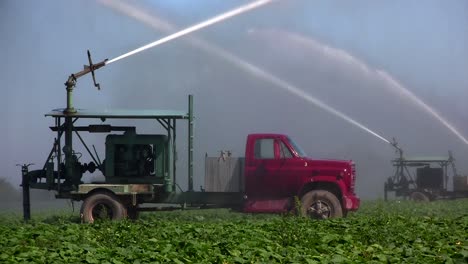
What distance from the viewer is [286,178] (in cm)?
1872

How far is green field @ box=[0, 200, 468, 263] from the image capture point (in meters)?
10.1

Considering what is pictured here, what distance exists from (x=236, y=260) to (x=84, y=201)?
945cm

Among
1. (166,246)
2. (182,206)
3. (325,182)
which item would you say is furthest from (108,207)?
(166,246)

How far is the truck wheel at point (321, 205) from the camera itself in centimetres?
1840

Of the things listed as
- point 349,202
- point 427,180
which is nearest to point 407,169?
point 427,180

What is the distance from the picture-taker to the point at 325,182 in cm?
1875

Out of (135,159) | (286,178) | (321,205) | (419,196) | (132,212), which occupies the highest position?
(135,159)

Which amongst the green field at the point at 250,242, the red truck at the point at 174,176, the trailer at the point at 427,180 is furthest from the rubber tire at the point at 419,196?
the green field at the point at 250,242

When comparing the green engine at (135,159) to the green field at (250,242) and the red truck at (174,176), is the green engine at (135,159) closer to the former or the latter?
the red truck at (174,176)

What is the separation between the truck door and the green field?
3.92 m

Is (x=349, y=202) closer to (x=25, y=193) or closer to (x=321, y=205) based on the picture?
(x=321, y=205)

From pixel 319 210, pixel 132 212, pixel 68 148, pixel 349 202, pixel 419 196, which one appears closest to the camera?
pixel 319 210

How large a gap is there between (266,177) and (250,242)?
290 inches

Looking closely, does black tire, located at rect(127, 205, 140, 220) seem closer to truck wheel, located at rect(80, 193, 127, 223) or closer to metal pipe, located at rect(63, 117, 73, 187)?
truck wheel, located at rect(80, 193, 127, 223)
